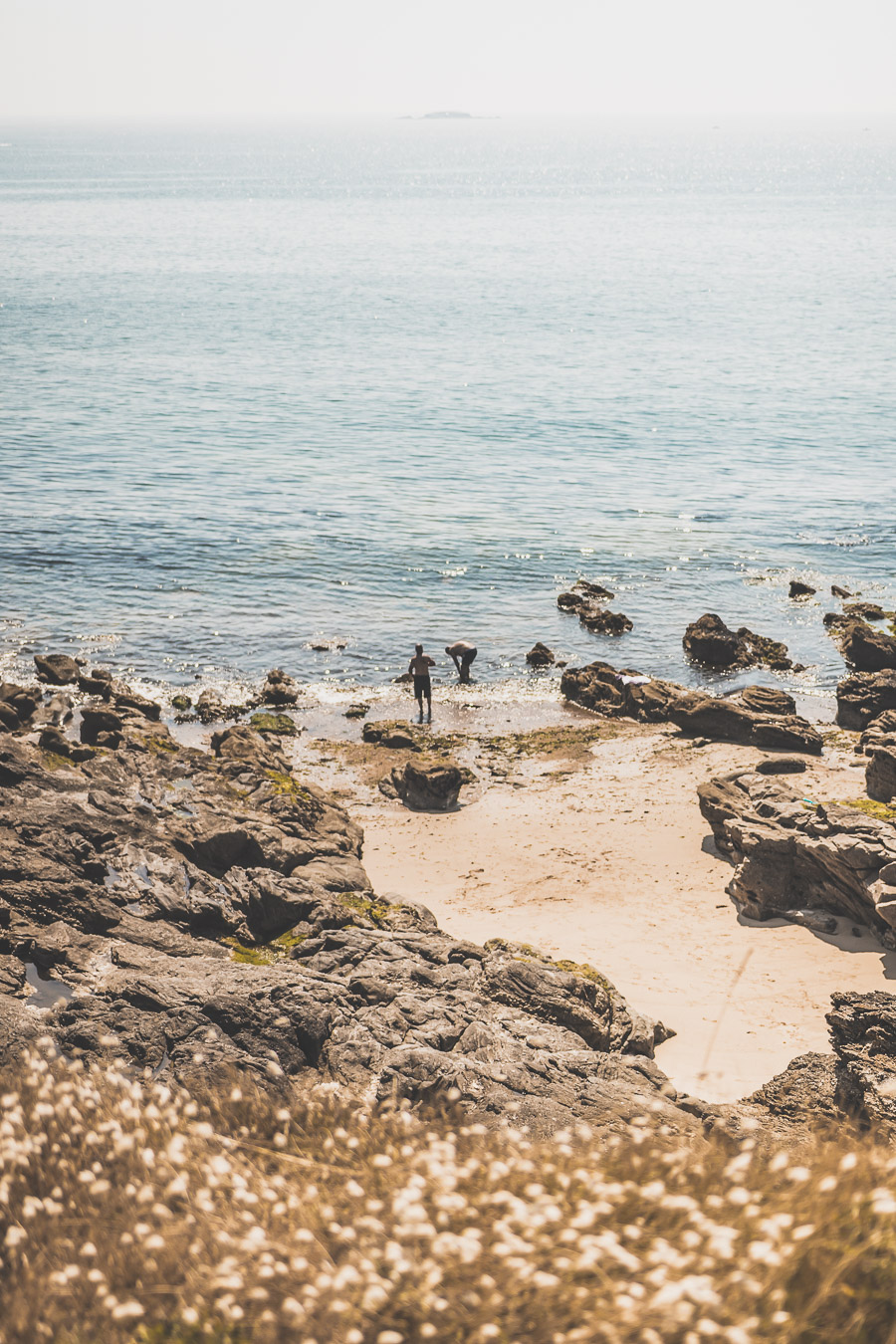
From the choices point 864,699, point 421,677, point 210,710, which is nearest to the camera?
point 864,699

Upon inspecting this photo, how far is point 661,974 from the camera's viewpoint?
16375 mm

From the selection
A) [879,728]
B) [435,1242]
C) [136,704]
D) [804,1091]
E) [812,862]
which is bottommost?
[136,704]

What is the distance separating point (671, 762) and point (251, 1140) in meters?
18.5

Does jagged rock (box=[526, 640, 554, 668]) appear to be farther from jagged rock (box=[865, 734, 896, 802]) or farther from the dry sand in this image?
jagged rock (box=[865, 734, 896, 802])

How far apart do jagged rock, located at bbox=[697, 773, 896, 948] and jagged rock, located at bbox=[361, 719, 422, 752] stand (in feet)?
29.4

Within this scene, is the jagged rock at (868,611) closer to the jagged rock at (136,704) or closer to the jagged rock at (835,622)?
the jagged rock at (835,622)

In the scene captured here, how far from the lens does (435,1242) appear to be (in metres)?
5.68

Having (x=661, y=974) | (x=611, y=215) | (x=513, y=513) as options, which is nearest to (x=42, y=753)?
(x=661, y=974)

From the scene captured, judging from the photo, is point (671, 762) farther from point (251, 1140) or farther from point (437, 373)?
point (437, 373)

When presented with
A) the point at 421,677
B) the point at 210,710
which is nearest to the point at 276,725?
the point at 210,710

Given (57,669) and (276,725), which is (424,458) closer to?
(57,669)

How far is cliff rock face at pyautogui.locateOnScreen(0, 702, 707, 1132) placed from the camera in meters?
11.1

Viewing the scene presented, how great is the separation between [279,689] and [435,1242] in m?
24.7

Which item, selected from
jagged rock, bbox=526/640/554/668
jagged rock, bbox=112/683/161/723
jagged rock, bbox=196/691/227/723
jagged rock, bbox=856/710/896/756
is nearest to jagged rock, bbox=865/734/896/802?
jagged rock, bbox=856/710/896/756
